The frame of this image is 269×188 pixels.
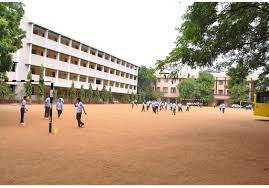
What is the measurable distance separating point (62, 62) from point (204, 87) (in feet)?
143

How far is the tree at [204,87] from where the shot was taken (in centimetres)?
7619

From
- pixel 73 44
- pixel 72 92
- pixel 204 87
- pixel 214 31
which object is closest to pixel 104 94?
pixel 72 92

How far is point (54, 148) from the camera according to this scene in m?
8.58

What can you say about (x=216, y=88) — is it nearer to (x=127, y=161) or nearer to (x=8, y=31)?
(x=8, y=31)

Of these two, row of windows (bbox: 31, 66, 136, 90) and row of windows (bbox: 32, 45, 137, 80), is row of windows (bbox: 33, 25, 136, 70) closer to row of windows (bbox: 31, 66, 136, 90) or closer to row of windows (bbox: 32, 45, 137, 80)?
row of windows (bbox: 32, 45, 137, 80)

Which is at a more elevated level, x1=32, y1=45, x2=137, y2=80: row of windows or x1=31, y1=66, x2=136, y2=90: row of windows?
x1=32, y1=45, x2=137, y2=80: row of windows

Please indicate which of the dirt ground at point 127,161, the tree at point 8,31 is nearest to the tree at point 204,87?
the tree at point 8,31

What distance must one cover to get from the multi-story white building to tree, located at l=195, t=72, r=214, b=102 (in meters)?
22.3

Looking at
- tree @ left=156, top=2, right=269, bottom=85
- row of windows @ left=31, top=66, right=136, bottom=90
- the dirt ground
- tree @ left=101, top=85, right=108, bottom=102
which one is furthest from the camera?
tree @ left=101, top=85, right=108, bottom=102

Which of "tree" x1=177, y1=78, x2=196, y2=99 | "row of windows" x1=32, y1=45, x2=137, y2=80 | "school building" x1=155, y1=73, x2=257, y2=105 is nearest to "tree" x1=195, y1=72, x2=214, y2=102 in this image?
"tree" x1=177, y1=78, x2=196, y2=99

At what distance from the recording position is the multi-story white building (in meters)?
40.8

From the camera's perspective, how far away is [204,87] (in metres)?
76.3

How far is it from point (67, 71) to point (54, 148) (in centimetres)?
4240

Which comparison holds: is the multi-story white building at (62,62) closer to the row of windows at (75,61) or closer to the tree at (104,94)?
the row of windows at (75,61)
